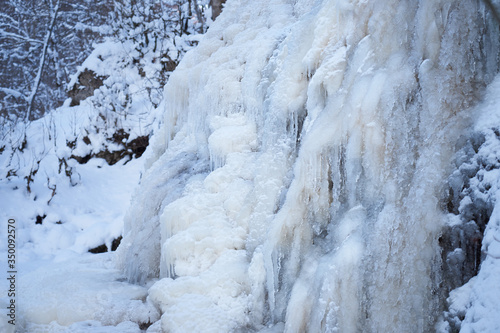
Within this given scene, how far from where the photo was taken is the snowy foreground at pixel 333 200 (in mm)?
2266

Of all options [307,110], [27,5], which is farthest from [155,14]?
[307,110]

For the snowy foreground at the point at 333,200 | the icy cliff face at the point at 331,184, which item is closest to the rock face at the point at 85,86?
the snowy foreground at the point at 333,200

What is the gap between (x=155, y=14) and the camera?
1196cm

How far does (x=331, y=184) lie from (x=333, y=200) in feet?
0.45

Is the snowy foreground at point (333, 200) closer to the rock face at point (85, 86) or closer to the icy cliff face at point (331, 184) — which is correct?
the icy cliff face at point (331, 184)

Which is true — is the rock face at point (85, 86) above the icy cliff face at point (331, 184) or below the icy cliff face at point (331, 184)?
above

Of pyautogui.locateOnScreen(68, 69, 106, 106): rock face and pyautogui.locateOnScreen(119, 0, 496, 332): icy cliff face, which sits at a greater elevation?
pyautogui.locateOnScreen(68, 69, 106, 106): rock face

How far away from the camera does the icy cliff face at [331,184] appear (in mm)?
2336

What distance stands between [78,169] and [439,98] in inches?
337

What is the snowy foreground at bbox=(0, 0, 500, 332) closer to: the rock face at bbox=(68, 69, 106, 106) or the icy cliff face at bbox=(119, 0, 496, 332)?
the icy cliff face at bbox=(119, 0, 496, 332)

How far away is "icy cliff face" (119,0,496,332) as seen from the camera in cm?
234

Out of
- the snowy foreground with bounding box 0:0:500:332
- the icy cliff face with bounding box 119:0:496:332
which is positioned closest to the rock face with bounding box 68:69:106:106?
the snowy foreground with bounding box 0:0:500:332

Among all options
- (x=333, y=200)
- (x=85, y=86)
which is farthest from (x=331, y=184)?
(x=85, y=86)

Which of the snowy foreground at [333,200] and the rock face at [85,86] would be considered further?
the rock face at [85,86]
